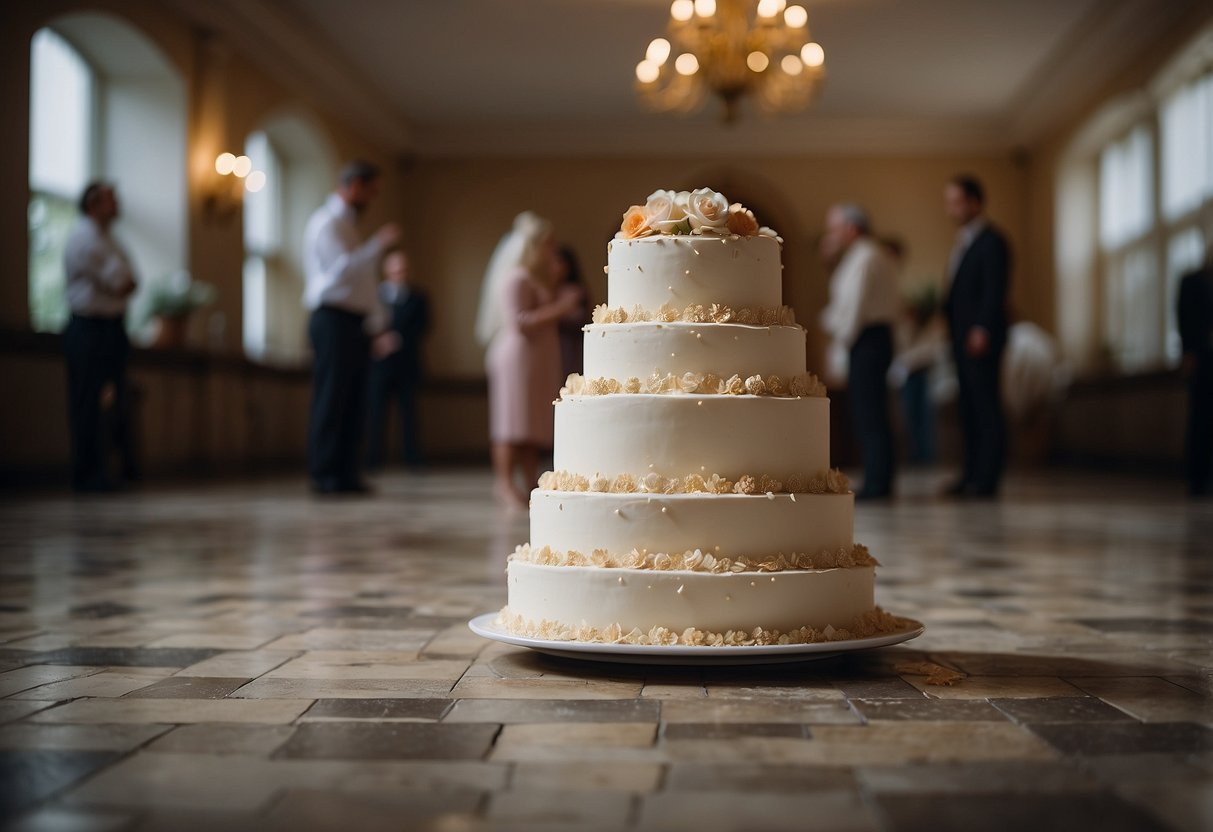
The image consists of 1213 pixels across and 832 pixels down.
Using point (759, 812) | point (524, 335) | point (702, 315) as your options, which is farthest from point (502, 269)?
point (759, 812)

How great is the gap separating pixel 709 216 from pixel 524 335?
13.7 ft

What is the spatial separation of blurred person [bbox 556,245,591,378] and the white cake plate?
540cm

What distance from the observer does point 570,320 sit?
916 cm

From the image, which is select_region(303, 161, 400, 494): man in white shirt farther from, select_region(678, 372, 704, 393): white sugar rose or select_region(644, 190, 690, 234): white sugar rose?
select_region(678, 372, 704, 393): white sugar rose

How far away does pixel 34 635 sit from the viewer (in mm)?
2951

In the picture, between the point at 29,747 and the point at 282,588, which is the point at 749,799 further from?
the point at 282,588

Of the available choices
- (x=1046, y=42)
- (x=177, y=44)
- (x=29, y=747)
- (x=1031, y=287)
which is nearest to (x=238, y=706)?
(x=29, y=747)

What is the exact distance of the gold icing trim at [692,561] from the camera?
8.29 feet

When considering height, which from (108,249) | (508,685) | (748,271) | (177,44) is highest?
(177,44)

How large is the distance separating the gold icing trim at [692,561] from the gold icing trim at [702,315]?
1.56 feet

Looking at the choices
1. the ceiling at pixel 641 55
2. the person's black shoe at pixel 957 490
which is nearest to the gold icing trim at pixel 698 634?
the person's black shoe at pixel 957 490

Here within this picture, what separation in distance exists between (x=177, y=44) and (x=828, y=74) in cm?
647

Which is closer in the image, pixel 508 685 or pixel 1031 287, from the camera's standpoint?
pixel 508 685

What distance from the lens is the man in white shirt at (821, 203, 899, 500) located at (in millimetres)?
7609
